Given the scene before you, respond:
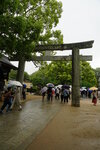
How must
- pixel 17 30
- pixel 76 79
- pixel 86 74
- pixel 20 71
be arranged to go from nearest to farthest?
pixel 17 30
pixel 76 79
pixel 20 71
pixel 86 74

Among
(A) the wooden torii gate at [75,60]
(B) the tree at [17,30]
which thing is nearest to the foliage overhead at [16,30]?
(B) the tree at [17,30]

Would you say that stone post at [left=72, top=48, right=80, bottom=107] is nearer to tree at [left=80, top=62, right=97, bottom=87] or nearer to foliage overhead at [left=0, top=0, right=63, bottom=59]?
foliage overhead at [left=0, top=0, right=63, bottom=59]

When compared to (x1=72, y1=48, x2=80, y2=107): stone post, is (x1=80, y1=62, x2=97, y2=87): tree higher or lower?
higher

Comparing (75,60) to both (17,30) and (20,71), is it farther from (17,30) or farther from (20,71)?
(17,30)

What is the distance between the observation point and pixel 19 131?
6328 millimetres

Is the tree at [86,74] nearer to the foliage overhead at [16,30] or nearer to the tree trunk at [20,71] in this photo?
the tree trunk at [20,71]

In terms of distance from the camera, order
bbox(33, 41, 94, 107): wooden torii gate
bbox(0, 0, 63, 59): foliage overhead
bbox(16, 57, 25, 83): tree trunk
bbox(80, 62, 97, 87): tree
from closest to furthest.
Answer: bbox(0, 0, 63, 59): foliage overhead < bbox(33, 41, 94, 107): wooden torii gate < bbox(16, 57, 25, 83): tree trunk < bbox(80, 62, 97, 87): tree

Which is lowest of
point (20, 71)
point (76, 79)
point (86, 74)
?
point (76, 79)

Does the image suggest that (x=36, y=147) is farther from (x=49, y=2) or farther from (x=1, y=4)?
(x=49, y=2)

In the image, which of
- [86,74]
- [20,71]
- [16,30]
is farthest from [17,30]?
[86,74]

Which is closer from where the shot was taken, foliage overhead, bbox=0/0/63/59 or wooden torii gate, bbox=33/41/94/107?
foliage overhead, bbox=0/0/63/59

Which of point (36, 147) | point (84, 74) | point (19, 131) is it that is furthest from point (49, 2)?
point (84, 74)

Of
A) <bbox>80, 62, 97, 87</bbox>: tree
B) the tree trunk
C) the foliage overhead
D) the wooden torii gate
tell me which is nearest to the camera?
the foliage overhead

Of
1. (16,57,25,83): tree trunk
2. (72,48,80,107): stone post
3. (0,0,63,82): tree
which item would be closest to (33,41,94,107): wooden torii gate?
(72,48,80,107): stone post
